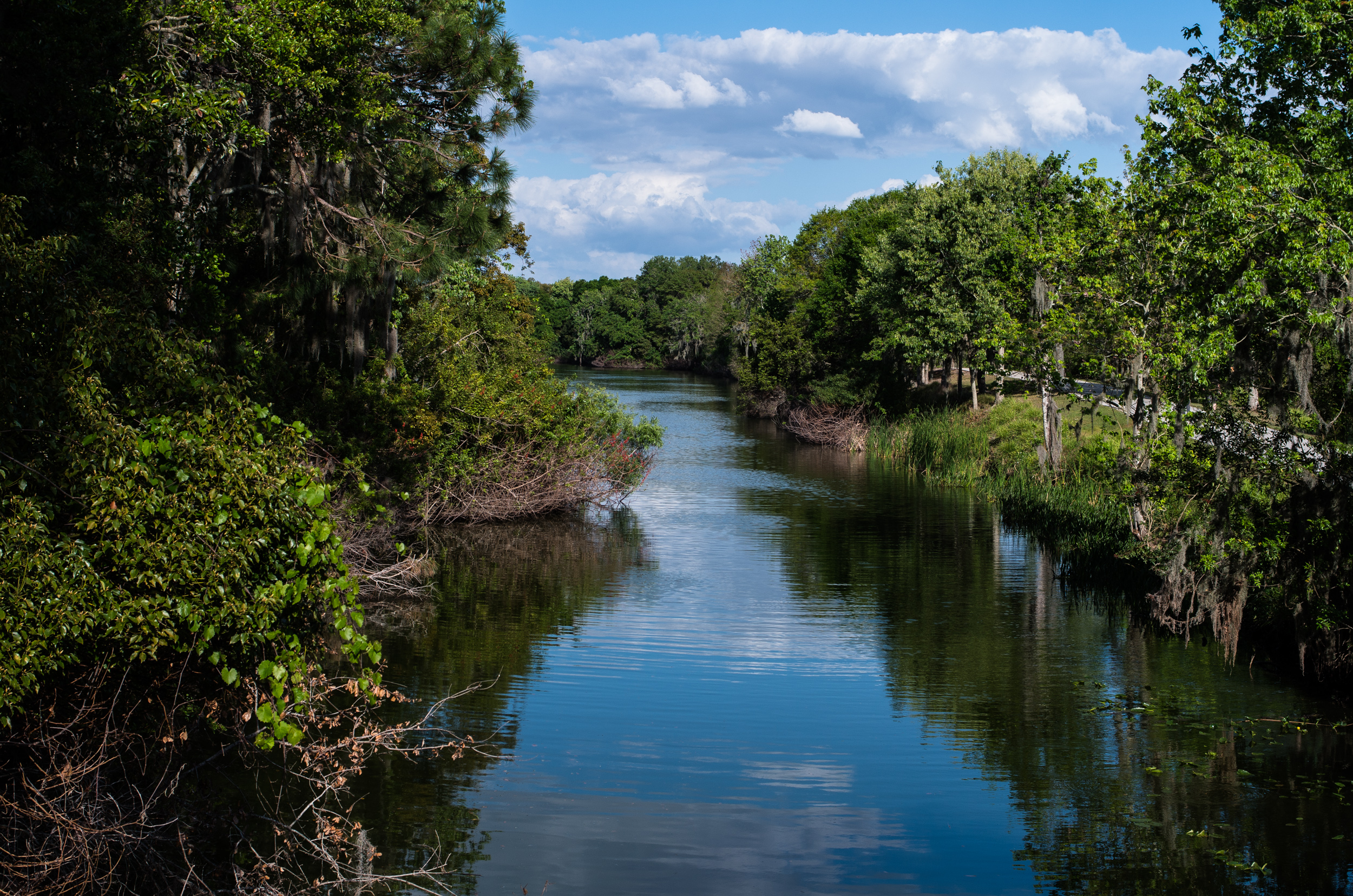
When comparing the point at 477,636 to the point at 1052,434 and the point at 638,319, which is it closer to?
the point at 1052,434

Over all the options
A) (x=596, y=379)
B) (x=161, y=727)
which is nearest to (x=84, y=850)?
(x=161, y=727)

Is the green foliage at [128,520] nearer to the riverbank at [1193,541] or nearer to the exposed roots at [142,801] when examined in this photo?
the exposed roots at [142,801]

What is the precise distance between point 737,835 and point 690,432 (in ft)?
139

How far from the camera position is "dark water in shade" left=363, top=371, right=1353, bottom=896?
986 centimetres

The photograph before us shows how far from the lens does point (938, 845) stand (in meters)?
10.2

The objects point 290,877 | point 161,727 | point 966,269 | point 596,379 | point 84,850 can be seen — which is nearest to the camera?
point 84,850

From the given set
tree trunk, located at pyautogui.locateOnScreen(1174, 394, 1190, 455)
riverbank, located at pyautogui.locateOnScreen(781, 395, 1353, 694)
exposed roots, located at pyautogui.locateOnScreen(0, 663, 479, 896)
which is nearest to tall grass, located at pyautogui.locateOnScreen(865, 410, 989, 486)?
riverbank, located at pyautogui.locateOnScreen(781, 395, 1353, 694)

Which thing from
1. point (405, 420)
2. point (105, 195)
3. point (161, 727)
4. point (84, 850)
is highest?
point (105, 195)

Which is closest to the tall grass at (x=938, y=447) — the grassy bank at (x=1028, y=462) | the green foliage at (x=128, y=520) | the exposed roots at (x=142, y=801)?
the grassy bank at (x=1028, y=462)

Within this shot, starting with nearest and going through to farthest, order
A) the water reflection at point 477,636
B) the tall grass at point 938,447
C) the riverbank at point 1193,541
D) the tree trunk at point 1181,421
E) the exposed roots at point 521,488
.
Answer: the water reflection at point 477,636, the riverbank at point 1193,541, the tree trunk at point 1181,421, the exposed roots at point 521,488, the tall grass at point 938,447

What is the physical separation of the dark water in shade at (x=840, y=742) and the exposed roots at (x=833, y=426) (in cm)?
2402

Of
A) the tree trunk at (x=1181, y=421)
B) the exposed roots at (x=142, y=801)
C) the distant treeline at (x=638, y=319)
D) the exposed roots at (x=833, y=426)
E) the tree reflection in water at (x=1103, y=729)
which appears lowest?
the tree reflection in water at (x=1103, y=729)

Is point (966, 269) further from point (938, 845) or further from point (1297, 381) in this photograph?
point (938, 845)

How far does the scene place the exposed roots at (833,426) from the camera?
4809 cm
